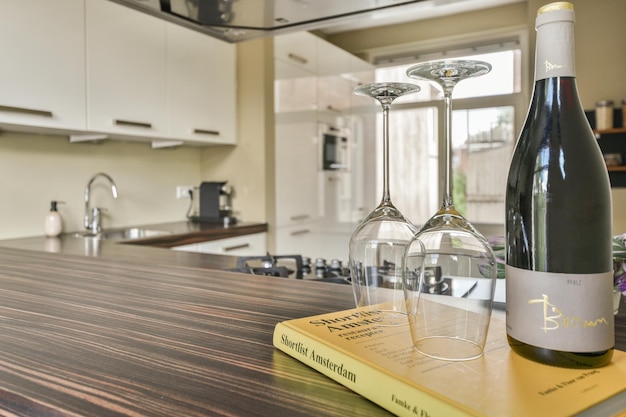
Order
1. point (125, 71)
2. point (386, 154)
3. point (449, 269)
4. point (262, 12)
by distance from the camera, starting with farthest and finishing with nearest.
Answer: point (125, 71)
point (262, 12)
point (386, 154)
point (449, 269)

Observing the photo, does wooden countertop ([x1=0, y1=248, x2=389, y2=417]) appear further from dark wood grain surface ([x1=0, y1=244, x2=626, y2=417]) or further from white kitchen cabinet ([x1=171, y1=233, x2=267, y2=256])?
white kitchen cabinet ([x1=171, y1=233, x2=267, y2=256])

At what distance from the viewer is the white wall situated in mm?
2297

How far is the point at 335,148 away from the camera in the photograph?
375 centimetres

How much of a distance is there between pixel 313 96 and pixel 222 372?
319 cm

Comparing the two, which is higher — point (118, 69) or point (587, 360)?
point (118, 69)

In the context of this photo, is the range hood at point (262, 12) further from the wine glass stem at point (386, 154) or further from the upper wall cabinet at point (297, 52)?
the upper wall cabinet at point (297, 52)

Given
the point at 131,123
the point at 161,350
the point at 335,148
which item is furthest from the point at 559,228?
the point at 335,148

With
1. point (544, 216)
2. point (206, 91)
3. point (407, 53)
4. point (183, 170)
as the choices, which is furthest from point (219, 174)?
point (544, 216)

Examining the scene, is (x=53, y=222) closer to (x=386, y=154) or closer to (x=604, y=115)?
(x=386, y=154)

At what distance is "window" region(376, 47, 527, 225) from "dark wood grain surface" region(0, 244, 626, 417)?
9.95ft

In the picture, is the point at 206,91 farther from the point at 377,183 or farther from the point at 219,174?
the point at 377,183

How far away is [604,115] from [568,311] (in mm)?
3275

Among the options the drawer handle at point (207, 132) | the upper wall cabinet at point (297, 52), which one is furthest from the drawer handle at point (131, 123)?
the upper wall cabinet at point (297, 52)

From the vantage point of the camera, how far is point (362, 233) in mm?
596
